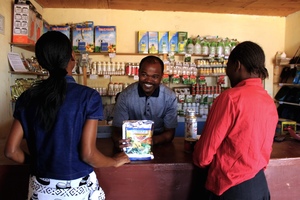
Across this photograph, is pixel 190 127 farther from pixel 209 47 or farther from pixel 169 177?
pixel 209 47

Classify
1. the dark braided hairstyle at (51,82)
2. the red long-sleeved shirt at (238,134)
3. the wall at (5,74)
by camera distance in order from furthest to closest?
the wall at (5,74) → the red long-sleeved shirt at (238,134) → the dark braided hairstyle at (51,82)

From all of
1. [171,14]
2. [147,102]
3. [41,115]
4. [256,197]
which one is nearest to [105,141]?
[147,102]

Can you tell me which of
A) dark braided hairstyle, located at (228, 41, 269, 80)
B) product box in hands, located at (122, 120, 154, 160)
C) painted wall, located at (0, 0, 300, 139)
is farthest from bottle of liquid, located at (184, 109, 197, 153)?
painted wall, located at (0, 0, 300, 139)

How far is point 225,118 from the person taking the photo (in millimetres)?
1133

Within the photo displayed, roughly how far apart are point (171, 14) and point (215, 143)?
4255 mm

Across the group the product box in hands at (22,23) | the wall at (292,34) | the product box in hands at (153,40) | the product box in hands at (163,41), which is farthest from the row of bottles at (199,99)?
the product box in hands at (22,23)

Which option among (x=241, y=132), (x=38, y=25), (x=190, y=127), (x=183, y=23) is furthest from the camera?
(x=183, y=23)

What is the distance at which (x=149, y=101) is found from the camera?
2086 mm

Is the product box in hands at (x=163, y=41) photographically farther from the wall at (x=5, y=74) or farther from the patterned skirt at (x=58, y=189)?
the patterned skirt at (x=58, y=189)

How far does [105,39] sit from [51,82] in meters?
3.73

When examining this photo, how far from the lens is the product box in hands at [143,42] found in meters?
4.70

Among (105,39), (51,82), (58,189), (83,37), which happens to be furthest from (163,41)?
(58,189)

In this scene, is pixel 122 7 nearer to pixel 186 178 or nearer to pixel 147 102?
pixel 147 102

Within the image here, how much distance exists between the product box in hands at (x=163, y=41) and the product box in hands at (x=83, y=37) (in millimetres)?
1231
